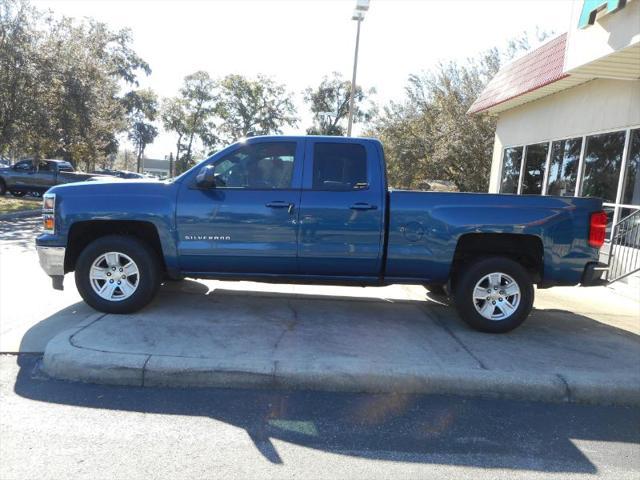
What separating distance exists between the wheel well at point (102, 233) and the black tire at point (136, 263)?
13cm

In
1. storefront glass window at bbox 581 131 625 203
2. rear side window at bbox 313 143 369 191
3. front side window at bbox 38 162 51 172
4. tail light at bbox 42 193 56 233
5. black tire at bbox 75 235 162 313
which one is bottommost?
black tire at bbox 75 235 162 313

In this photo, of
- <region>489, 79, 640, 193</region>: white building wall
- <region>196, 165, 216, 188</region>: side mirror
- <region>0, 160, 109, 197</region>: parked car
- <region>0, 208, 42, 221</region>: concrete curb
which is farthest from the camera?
<region>0, 160, 109, 197</region>: parked car

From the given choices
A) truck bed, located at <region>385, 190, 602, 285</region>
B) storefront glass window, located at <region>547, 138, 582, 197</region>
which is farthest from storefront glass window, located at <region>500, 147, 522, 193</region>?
truck bed, located at <region>385, 190, 602, 285</region>

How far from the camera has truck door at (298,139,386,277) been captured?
525 centimetres

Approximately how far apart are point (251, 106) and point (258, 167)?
1671 inches

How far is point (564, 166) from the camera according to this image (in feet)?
38.1

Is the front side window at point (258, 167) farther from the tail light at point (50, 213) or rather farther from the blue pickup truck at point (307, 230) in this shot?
the tail light at point (50, 213)

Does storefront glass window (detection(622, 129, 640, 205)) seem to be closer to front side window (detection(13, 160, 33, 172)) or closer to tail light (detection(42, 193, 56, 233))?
tail light (detection(42, 193, 56, 233))

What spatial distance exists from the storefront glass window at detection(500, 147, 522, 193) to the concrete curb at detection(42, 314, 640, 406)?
10.9 metres

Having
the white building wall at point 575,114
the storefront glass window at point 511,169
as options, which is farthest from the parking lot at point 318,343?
the storefront glass window at point 511,169

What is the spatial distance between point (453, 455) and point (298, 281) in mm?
2699

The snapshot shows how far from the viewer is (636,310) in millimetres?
7531

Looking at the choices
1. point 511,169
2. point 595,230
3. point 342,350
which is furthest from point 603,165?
point 342,350

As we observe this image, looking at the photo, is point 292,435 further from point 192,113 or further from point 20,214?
point 192,113
